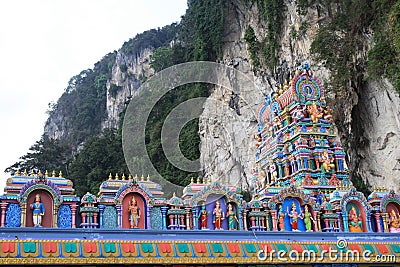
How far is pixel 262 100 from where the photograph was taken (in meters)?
33.7

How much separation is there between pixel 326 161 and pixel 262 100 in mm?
18142

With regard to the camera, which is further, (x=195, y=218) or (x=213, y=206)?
(x=213, y=206)

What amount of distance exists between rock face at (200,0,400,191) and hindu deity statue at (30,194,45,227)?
15.7 metres

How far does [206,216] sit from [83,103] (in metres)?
59.1

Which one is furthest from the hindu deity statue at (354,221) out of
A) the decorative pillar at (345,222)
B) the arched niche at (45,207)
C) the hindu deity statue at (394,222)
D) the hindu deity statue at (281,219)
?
the arched niche at (45,207)

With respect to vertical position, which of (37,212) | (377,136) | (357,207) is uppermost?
(377,136)

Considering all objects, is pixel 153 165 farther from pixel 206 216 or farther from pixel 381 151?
pixel 206 216

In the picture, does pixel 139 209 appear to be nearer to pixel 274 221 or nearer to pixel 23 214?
pixel 23 214

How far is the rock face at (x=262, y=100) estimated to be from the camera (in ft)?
73.2

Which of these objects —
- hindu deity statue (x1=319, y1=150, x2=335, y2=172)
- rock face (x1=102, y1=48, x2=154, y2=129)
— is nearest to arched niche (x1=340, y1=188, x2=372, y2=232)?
hindu deity statue (x1=319, y1=150, x2=335, y2=172)

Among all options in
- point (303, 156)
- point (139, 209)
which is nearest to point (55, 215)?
point (139, 209)

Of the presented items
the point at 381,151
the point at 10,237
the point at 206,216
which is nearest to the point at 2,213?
the point at 10,237

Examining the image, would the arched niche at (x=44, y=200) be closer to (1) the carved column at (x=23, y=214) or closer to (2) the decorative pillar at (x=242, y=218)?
(1) the carved column at (x=23, y=214)

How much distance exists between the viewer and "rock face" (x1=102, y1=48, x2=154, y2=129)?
62156 millimetres
